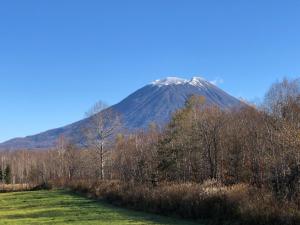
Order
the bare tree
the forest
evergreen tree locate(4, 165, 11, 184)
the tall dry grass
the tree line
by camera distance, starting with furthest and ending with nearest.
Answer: evergreen tree locate(4, 165, 11, 184) → the bare tree → the tree line → the forest → the tall dry grass

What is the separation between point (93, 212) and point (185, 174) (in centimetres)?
2670

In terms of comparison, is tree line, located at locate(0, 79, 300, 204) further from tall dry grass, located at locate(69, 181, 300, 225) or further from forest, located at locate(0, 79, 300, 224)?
tall dry grass, located at locate(69, 181, 300, 225)

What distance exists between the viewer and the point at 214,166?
58125 millimetres

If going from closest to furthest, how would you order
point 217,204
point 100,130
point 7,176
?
point 217,204 < point 100,130 < point 7,176

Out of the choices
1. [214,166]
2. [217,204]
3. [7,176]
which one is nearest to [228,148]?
[214,166]

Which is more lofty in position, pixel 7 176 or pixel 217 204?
pixel 7 176

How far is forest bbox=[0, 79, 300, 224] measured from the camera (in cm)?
2670

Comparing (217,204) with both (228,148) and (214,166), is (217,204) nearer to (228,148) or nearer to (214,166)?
(214,166)

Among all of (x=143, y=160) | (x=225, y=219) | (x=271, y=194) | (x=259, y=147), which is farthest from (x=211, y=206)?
(x=143, y=160)

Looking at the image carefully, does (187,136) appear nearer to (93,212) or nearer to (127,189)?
(127,189)

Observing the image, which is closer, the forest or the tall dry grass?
the tall dry grass

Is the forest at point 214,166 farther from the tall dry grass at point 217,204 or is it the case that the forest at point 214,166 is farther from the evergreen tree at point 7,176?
the evergreen tree at point 7,176

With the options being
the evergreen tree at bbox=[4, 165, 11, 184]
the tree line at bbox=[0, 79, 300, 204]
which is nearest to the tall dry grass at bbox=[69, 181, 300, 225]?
the tree line at bbox=[0, 79, 300, 204]

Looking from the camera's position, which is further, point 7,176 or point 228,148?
point 7,176
